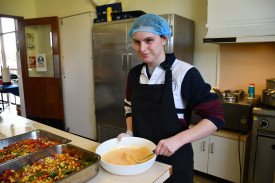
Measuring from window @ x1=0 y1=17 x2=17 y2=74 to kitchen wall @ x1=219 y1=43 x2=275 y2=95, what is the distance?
8.47 metres

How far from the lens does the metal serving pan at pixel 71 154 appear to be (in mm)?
958

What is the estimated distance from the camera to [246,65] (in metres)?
2.61

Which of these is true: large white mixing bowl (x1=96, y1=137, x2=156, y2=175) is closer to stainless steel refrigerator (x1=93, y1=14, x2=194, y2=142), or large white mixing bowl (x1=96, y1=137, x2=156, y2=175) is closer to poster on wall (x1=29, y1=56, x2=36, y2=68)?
stainless steel refrigerator (x1=93, y1=14, x2=194, y2=142)

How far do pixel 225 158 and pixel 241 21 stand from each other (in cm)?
145

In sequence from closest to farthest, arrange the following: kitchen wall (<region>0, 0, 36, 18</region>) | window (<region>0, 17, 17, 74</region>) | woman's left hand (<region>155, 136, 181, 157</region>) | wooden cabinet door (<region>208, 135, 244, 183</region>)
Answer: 1. woman's left hand (<region>155, 136, 181, 157</region>)
2. wooden cabinet door (<region>208, 135, 244, 183</region>)
3. kitchen wall (<region>0, 0, 36, 18</region>)
4. window (<region>0, 17, 17, 74</region>)

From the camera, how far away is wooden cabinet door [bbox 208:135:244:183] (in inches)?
89.1

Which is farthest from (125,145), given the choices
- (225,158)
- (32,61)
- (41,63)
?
(32,61)

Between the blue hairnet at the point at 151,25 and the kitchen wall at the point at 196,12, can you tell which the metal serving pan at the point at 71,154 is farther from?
the kitchen wall at the point at 196,12

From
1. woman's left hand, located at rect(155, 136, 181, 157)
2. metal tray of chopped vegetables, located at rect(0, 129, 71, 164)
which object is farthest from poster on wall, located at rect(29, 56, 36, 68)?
woman's left hand, located at rect(155, 136, 181, 157)

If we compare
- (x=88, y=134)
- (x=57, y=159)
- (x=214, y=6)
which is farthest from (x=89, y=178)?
(x=88, y=134)

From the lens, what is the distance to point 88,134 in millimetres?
3900

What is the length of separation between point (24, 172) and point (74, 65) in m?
3.13

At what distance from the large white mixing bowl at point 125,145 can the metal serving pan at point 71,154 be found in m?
0.06

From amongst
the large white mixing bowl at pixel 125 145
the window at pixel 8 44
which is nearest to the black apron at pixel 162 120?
the large white mixing bowl at pixel 125 145
